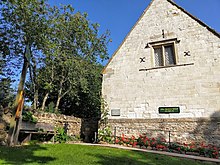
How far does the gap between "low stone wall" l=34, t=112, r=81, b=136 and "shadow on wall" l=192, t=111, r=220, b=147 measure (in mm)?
6912

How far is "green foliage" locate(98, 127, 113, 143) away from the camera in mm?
9992

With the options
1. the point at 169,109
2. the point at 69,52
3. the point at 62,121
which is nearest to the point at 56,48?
the point at 69,52

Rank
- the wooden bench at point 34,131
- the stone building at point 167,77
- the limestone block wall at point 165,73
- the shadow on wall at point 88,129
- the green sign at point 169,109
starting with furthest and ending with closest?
1. the shadow on wall at point 88,129
2. the green sign at point 169,109
3. the limestone block wall at point 165,73
4. the stone building at point 167,77
5. the wooden bench at point 34,131

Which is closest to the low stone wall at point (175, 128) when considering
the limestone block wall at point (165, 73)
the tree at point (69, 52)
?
the limestone block wall at point (165, 73)

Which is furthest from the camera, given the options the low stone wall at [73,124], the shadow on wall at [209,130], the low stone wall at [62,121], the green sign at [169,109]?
the low stone wall at [73,124]

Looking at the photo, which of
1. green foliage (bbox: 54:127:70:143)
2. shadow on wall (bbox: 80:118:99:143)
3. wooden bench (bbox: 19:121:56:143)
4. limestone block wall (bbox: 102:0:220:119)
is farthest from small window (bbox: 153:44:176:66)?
wooden bench (bbox: 19:121:56:143)

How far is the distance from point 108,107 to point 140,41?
4.27m

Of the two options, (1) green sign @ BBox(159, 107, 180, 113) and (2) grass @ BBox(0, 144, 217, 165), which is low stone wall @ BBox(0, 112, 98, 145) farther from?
(1) green sign @ BBox(159, 107, 180, 113)

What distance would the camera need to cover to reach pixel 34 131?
Result: 27.5ft

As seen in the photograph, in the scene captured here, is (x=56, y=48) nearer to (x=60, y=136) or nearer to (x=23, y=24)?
(x=23, y=24)

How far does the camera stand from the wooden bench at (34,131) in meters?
7.55

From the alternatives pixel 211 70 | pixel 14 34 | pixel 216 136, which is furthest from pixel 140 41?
pixel 14 34

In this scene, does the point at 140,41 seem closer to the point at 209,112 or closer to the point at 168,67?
the point at 168,67

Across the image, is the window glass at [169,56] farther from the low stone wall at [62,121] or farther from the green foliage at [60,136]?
the green foliage at [60,136]
